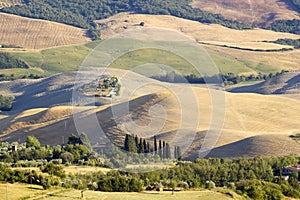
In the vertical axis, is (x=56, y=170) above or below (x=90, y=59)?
above

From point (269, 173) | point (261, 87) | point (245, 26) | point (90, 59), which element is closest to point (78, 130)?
point (269, 173)

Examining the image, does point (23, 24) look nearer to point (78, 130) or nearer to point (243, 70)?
point (243, 70)

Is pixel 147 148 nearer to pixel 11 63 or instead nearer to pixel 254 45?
pixel 11 63

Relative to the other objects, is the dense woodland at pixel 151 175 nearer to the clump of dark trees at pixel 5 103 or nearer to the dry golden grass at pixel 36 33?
the clump of dark trees at pixel 5 103

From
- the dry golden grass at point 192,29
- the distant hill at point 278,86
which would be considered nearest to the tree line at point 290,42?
the dry golden grass at point 192,29

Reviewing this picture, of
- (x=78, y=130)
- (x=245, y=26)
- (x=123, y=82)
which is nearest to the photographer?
(x=78, y=130)

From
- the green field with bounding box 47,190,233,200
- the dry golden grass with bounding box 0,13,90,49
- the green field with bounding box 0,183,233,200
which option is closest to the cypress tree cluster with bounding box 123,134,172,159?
the green field with bounding box 47,190,233,200
